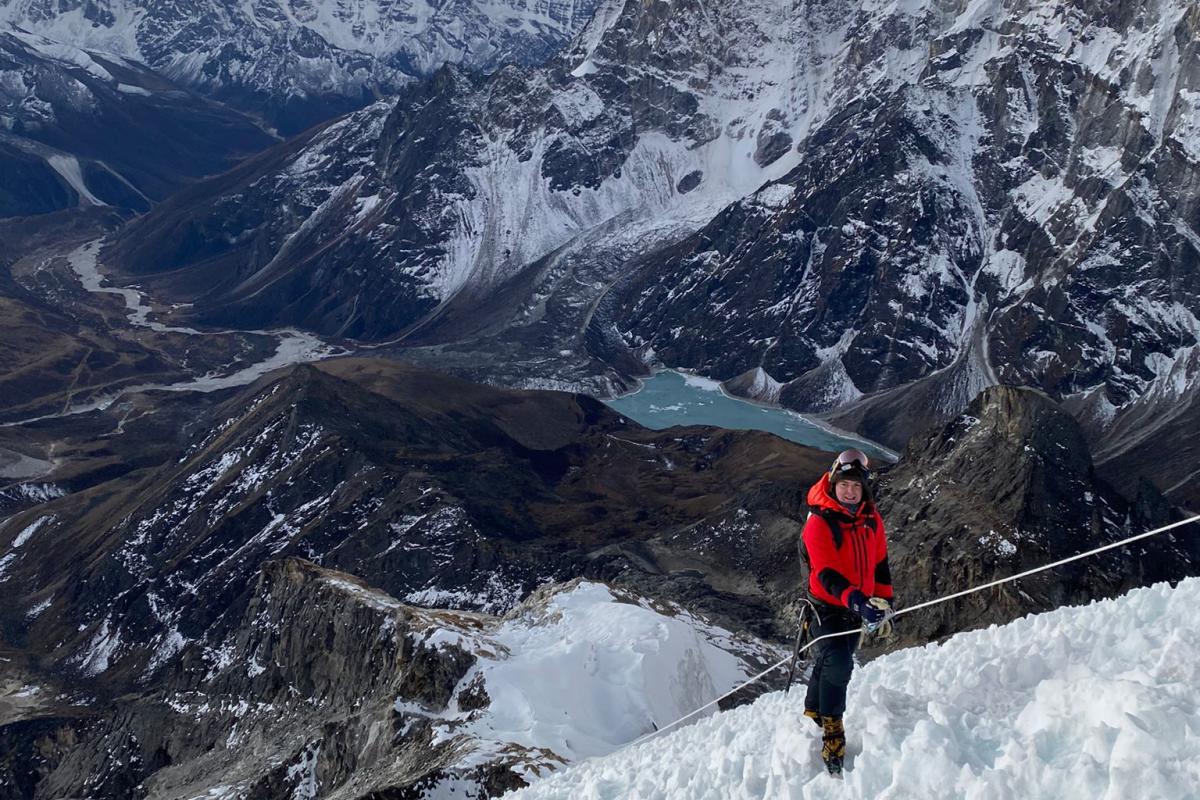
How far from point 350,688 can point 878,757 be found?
36.9m

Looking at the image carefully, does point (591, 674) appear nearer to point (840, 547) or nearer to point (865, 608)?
point (840, 547)

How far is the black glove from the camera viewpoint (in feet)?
48.1

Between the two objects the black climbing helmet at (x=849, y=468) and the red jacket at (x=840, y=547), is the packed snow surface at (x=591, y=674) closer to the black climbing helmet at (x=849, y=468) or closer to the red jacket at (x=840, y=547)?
the red jacket at (x=840, y=547)

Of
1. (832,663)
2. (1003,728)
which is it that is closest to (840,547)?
(832,663)

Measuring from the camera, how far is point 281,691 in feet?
179

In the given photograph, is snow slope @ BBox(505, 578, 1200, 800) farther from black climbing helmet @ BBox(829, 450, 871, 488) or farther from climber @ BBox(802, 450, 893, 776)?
black climbing helmet @ BBox(829, 450, 871, 488)

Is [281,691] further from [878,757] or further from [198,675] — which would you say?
[878,757]

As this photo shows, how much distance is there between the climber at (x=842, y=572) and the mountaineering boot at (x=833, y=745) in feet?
0.52

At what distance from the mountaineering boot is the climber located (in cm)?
16

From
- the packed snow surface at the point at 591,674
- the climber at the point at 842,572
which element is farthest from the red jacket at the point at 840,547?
the packed snow surface at the point at 591,674

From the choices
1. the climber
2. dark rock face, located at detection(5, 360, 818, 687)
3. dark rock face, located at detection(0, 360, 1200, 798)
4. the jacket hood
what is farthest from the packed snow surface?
dark rock face, located at detection(5, 360, 818, 687)

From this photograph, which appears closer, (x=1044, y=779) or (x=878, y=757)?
(x=1044, y=779)

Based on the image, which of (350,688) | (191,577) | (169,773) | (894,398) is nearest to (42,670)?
(191,577)

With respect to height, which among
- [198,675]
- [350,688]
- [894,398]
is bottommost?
[894,398]
